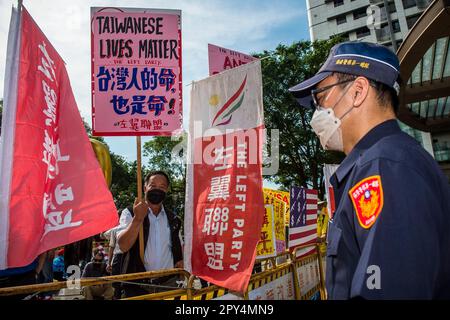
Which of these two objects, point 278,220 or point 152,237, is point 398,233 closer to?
point 152,237

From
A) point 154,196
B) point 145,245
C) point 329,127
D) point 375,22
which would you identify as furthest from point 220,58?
point 375,22

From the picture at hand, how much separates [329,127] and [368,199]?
676 mm

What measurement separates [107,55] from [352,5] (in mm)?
38787

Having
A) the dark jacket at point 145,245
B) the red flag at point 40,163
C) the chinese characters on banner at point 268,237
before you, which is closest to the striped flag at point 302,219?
the chinese characters on banner at point 268,237

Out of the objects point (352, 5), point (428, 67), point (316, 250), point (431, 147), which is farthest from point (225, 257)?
point (352, 5)

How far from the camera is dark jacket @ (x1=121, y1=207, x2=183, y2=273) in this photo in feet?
10.5

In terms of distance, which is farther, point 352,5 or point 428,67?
point 352,5

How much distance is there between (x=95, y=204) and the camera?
7.96 ft

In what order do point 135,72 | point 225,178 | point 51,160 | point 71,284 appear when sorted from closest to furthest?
point 71,284 < point 51,160 < point 225,178 < point 135,72

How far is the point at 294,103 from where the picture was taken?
61.2ft

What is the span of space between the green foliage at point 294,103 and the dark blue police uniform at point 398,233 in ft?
59.0

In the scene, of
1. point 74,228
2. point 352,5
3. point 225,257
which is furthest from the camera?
point 352,5

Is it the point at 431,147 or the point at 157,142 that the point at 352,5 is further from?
the point at 157,142

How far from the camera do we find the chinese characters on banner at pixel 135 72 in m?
3.25
